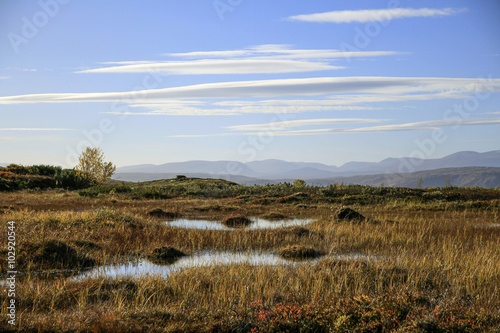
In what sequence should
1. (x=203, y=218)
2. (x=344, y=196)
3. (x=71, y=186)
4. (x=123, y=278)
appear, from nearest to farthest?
(x=123, y=278) < (x=203, y=218) < (x=344, y=196) < (x=71, y=186)

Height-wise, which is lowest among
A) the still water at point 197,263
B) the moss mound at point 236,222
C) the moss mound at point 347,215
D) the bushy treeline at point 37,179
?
the still water at point 197,263

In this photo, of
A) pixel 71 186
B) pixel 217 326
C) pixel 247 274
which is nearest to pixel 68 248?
pixel 247 274

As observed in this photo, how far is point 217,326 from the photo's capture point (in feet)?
24.1

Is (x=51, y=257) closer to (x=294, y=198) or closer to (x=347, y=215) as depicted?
(x=347, y=215)

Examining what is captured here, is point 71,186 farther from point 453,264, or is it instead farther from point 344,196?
point 453,264

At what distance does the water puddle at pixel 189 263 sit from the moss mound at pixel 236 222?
20.8 ft

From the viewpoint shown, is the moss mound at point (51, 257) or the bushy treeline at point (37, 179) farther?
the bushy treeline at point (37, 179)

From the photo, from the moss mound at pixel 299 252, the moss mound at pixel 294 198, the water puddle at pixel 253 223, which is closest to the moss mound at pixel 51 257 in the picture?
the moss mound at pixel 299 252

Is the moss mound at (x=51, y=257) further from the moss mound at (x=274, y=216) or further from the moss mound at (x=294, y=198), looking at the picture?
the moss mound at (x=294, y=198)

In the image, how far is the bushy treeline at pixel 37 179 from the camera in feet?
143

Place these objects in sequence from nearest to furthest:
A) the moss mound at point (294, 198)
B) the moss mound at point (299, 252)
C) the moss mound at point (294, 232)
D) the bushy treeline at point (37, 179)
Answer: the moss mound at point (299, 252), the moss mound at point (294, 232), the moss mound at point (294, 198), the bushy treeline at point (37, 179)

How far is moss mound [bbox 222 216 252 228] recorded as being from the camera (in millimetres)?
21177

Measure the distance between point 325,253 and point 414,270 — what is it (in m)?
4.02

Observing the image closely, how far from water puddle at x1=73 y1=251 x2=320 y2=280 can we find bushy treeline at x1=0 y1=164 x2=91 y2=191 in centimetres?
3499
